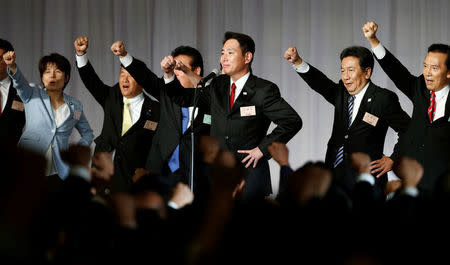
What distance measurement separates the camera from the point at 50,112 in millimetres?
3689

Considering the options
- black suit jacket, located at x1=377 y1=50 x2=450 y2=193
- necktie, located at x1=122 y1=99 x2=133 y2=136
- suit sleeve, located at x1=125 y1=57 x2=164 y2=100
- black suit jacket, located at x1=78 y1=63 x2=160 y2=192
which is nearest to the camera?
black suit jacket, located at x1=377 y1=50 x2=450 y2=193

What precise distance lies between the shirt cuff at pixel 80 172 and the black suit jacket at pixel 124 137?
2.14 metres

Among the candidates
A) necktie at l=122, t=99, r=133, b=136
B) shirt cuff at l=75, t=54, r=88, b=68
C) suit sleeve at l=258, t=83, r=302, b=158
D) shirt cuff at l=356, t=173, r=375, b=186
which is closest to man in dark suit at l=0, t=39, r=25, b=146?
shirt cuff at l=75, t=54, r=88, b=68

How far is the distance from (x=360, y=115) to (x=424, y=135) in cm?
38

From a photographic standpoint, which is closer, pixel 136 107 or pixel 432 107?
pixel 432 107

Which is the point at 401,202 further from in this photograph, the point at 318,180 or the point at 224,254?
the point at 224,254

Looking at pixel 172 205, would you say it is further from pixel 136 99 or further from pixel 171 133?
pixel 136 99

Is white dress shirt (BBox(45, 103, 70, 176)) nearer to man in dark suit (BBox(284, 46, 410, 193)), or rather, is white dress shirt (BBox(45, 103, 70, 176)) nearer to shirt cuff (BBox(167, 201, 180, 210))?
man in dark suit (BBox(284, 46, 410, 193))

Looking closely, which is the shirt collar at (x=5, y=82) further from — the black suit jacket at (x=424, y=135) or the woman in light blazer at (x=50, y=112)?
the black suit jacket at (x=424, y=135)

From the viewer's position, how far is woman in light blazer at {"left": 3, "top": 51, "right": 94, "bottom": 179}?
3.61m

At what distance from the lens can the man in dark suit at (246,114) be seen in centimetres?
327

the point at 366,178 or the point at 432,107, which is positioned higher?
the point at 432,107

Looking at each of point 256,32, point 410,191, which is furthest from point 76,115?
point 410,191

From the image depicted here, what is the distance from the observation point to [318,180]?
1316 mm
